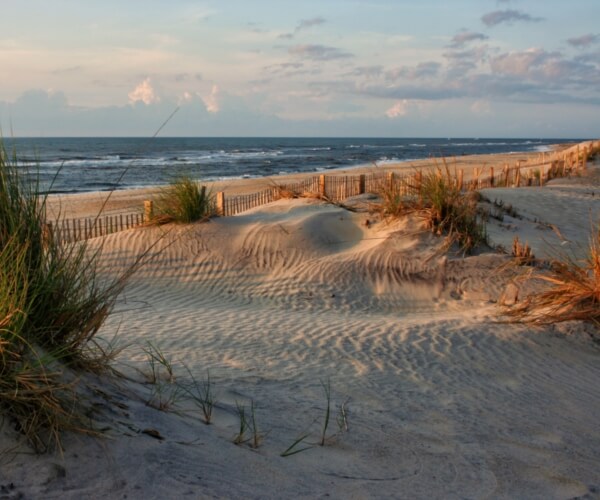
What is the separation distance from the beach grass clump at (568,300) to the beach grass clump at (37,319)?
5929mm

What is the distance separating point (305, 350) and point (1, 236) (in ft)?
13.1

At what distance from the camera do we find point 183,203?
45.5ft

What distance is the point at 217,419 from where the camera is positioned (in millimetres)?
4555

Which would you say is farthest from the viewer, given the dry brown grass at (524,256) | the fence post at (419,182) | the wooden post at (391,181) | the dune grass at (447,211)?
the wooden post at (391,181)

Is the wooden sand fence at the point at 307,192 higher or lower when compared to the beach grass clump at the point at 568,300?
higher

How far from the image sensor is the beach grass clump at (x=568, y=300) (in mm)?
8352

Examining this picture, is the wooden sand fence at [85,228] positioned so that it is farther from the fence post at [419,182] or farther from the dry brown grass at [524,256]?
the dry brown grass at [524,256]

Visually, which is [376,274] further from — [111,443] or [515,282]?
[111,443]

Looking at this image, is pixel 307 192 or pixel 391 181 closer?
pixel 391 181

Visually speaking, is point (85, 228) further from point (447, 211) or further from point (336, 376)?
point (447, 211)

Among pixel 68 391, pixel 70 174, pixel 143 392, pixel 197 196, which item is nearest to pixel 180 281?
pixel 197 196

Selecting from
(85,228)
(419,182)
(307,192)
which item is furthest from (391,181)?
(85,228)

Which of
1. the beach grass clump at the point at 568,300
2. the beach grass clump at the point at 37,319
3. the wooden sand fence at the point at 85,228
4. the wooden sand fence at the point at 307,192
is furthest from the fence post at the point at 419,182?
the beach grass clump at the point at 37,319

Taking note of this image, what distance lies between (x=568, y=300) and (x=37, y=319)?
6773 millimetres
